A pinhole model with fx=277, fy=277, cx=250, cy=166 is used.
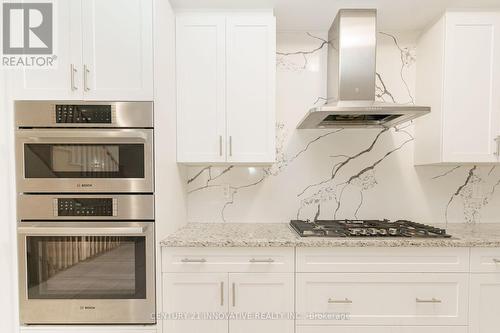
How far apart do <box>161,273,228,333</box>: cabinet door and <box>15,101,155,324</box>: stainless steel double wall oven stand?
147mm

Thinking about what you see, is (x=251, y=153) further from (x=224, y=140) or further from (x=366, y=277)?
(x=366, y=277)

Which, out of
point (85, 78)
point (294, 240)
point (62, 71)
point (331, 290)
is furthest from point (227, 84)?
point (331, 290)

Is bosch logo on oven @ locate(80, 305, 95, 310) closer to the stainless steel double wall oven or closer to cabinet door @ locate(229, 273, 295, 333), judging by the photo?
the stainless steel double wall oven

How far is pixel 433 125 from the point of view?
1970 mm

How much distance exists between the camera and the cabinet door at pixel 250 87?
1.90m

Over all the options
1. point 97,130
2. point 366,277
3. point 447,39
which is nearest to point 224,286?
point 366,277

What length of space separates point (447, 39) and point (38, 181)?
2704 millimetres

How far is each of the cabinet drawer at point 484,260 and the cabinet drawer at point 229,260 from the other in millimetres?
1074

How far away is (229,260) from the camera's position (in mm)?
1679

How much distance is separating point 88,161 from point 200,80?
87 centimetres

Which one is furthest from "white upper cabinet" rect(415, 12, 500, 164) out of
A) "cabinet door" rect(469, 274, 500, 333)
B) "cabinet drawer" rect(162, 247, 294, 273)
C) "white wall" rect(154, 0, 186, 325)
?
"white wall" rect(154, 0, 186, 325)

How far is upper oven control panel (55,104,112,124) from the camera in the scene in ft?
5.06

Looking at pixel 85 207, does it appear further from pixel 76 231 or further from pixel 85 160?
pixel 85 160

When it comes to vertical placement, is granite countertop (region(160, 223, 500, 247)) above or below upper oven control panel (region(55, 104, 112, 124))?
below
